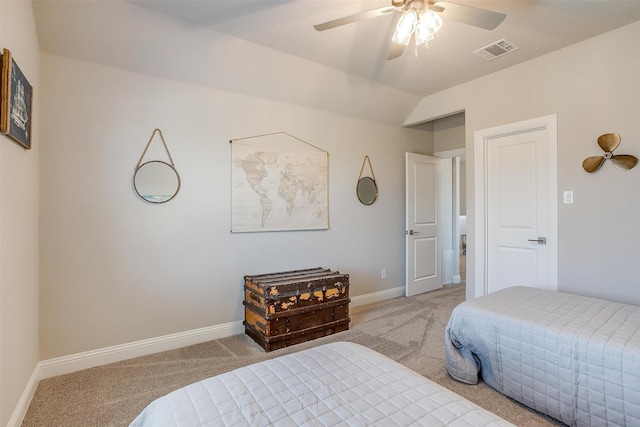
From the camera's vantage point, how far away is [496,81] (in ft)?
11.0

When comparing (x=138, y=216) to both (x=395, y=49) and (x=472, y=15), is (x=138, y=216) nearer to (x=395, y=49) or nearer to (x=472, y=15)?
(x=395, y=49)

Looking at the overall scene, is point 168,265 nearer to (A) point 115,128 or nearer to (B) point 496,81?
(A) point 115,128

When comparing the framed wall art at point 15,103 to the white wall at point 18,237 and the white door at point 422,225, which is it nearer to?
the white wall at point 18,237

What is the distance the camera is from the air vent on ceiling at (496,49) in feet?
9.05

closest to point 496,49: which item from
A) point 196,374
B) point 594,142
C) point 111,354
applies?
point 594,142

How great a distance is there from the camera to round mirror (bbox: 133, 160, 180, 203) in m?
2.62

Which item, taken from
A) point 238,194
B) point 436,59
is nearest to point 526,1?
point 436,59

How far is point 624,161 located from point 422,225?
230cm

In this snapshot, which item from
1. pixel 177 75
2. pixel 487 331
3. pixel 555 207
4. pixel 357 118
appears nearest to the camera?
pixel 487 331

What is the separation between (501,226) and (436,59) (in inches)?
74.3

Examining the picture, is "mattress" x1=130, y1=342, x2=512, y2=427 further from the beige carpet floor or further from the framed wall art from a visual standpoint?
the framed wall art

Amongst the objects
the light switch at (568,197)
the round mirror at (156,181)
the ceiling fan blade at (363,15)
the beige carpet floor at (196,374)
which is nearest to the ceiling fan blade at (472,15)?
the ceiling fan blade at (363,15)

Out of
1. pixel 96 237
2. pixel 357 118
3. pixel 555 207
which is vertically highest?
pixel 357 118

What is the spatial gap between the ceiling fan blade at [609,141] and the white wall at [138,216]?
260cm
